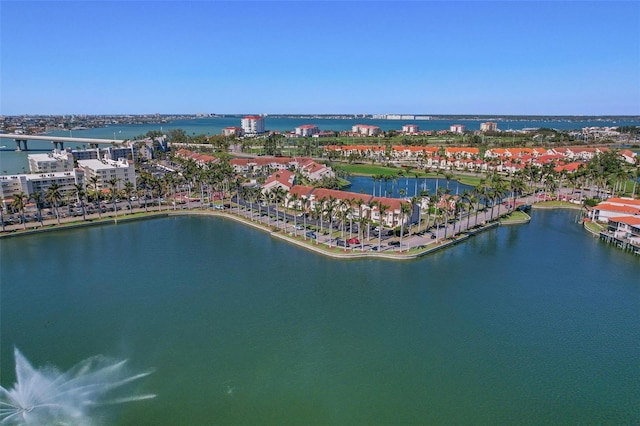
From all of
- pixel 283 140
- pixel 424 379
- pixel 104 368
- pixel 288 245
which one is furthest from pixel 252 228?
pixel 283 140

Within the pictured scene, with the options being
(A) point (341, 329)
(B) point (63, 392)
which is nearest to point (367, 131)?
(A) point (341, 329)

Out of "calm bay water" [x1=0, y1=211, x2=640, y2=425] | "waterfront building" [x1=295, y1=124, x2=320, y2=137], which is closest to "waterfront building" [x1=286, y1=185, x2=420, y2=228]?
"calm bay water" [x1=0, y1=211, x2=640, y2=425]

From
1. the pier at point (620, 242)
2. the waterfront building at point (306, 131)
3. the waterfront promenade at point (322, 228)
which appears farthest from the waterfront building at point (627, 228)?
the waterfront building at point (306, 131)

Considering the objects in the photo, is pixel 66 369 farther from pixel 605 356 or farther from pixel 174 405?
pixel 605 356

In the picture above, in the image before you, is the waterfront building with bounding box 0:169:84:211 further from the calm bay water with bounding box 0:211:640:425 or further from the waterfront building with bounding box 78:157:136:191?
the calm bay water with bounding box 0:211:640:425

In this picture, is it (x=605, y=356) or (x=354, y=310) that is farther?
(x=354, y=310)

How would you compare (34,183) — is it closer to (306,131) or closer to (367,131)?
(306,131)
